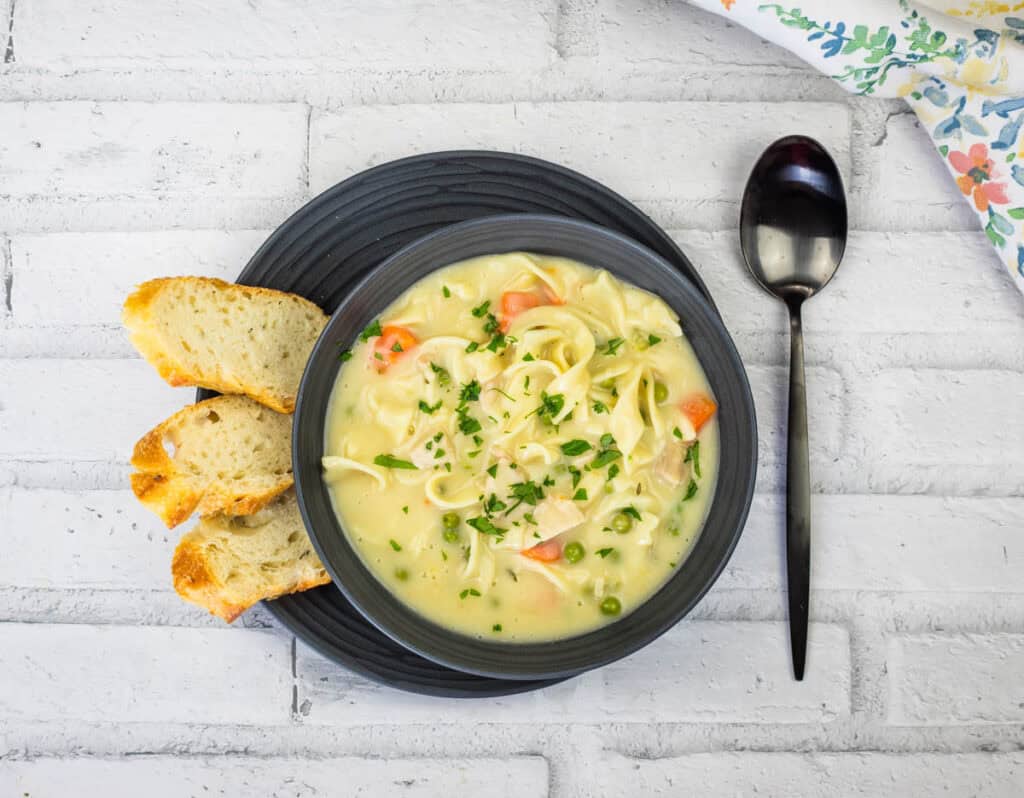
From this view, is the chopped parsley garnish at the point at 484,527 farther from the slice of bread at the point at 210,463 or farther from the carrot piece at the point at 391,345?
the slice of bread at the point at 210,463

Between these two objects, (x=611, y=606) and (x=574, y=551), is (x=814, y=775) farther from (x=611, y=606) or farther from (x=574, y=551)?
(x=574, y=551)

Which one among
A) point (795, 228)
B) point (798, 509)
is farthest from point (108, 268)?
point (798, 509)

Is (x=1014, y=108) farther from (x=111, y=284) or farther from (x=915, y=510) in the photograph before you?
(x=111, y=284)

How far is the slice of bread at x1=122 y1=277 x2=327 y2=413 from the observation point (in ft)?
9.40

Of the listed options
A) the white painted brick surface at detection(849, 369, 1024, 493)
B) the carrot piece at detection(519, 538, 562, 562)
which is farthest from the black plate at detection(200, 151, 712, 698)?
the white painted brick surface at detection(849, 369, 1024, 493)

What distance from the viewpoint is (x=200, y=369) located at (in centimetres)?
291

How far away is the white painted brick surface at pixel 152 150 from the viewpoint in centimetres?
332

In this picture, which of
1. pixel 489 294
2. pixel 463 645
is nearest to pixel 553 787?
pixel 463 645

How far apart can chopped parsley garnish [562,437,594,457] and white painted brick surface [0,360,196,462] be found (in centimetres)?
134

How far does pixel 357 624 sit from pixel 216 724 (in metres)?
0.68

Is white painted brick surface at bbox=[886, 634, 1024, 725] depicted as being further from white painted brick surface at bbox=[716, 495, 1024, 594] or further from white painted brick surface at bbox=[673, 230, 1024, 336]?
white painted brick surface at bbox=[673, 230, 1024, 336]

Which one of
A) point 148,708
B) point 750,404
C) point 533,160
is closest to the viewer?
point 750,404

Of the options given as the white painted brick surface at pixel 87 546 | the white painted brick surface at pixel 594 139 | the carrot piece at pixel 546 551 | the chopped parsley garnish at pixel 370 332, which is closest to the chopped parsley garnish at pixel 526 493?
the carrot piece at pixel 546 551

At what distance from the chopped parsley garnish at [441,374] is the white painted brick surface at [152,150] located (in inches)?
36.9
